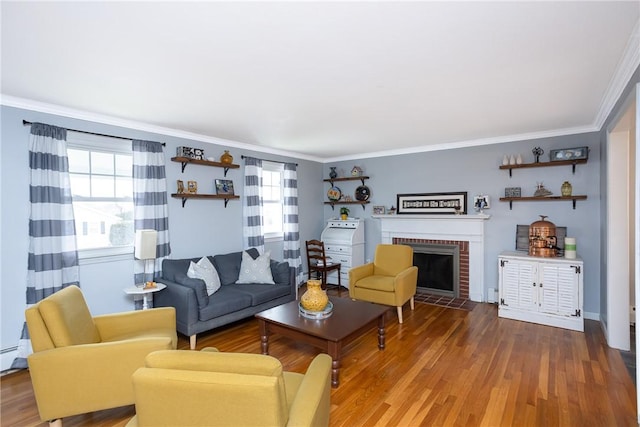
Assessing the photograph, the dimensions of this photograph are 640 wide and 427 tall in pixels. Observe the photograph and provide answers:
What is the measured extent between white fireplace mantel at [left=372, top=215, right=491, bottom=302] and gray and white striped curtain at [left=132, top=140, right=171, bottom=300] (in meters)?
3.49

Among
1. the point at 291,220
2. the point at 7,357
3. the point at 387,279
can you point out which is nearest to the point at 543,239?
the point at 387,279

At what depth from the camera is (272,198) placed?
5.65 m

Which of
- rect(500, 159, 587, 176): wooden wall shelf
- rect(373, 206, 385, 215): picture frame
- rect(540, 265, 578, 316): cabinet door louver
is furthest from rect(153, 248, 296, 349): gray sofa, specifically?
rect(500, 159, 587, 176): wooden wall shelf

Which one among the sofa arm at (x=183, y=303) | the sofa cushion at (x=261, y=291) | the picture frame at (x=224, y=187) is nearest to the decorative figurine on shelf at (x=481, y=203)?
the sofa cushion at (x=261, y=291)

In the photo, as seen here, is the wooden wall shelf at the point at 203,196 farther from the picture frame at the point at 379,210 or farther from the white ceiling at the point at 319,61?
the picture frame at the point at 379,210

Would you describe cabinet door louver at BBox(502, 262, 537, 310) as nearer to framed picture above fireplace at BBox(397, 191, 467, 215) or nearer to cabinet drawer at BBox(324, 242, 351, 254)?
framed picture above fireplace at BBox(397, 191, 467, 215)

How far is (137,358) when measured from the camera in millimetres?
2119

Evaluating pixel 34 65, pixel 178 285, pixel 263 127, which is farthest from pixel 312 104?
pixel 178 285

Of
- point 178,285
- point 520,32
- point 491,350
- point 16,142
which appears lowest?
point 491,350

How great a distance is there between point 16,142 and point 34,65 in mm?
1094

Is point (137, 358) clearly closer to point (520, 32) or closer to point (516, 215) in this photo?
point (520, 32)

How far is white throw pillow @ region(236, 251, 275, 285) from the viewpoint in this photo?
4242 millimetres

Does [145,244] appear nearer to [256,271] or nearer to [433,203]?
[256,271]

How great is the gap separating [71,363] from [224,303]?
1610 mm
